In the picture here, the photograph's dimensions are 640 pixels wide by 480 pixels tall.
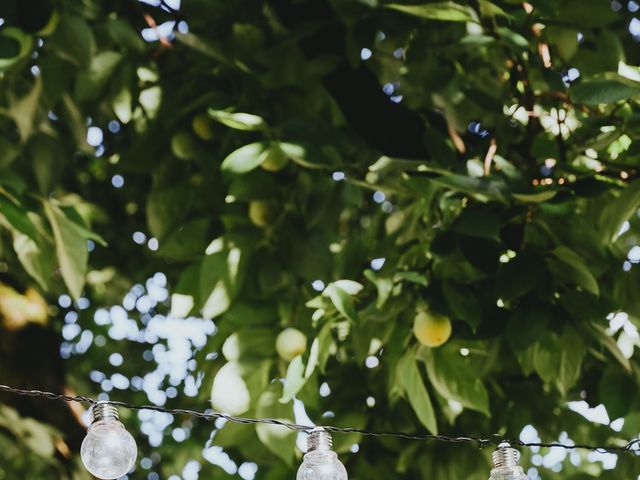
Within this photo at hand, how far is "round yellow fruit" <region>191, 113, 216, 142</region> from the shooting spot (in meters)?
2.54

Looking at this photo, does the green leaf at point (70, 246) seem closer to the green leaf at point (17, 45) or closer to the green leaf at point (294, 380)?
the green leaf at point (17, 45)

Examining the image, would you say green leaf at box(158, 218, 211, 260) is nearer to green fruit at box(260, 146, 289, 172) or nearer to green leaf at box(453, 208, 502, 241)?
green fruit at box(260, 146, 289, 172)

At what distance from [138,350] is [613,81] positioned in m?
3.35

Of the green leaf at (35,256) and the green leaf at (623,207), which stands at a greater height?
the green leaf at (623,207)

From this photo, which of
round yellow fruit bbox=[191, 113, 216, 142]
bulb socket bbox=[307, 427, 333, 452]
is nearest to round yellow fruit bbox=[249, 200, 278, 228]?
round yellow fruit bbox=[191, 113, 216, 142]

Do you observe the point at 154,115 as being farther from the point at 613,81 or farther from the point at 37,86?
the point at 613,81

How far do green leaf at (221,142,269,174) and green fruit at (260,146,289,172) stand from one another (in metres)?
0.04

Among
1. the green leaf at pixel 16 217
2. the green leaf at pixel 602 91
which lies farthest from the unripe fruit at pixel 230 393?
the green leaf at pixel 602 91

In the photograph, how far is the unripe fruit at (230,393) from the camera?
2.22m

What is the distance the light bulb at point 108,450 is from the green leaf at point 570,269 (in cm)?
85

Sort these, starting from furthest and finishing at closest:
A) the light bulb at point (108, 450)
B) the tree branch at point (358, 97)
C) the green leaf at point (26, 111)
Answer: the tree branch at point (358, 97), the green leaf at point (26, 111), the light bulb at point (108, 450)

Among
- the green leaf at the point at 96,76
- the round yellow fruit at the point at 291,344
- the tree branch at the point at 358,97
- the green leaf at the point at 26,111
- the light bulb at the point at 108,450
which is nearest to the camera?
the light bulb at the point at 108,450

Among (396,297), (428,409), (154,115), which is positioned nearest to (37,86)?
(154,115)

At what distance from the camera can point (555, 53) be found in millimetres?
2566
